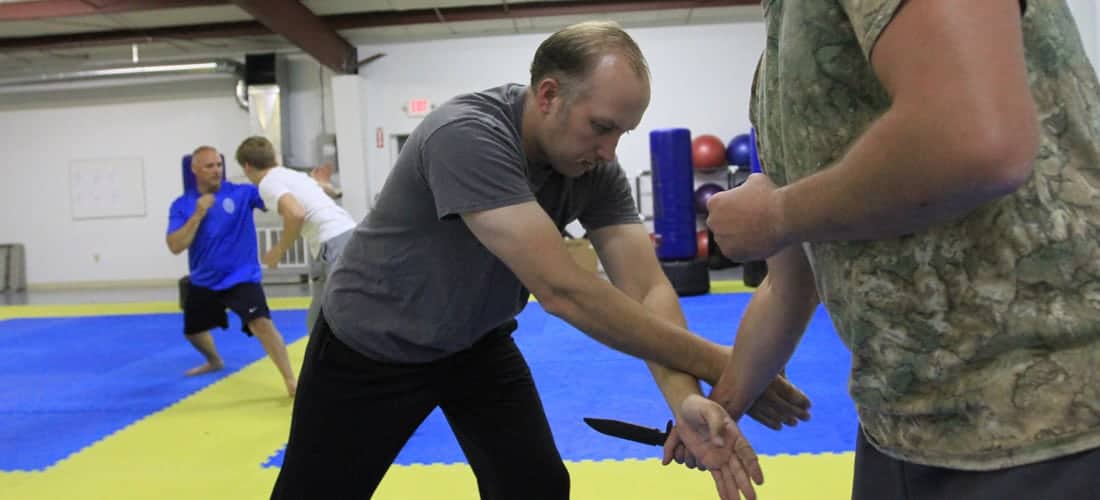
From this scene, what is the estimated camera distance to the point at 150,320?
799 centimetres

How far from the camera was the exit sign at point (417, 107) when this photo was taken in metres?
11.5

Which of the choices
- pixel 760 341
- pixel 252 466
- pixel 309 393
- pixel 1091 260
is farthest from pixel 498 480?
pixel 252 466

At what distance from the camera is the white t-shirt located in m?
4.65

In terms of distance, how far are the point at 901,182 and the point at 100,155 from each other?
13511 millimetres

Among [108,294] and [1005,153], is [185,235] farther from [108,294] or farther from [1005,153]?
[108,294]

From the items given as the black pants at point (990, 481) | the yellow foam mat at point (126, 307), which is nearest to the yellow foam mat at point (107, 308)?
the yellow foam mat at point (126, 307)

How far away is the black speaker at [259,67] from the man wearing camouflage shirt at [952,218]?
1134 centimetres

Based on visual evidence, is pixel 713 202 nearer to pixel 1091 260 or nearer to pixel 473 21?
pixel 1091 260

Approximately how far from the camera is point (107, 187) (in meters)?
12.2

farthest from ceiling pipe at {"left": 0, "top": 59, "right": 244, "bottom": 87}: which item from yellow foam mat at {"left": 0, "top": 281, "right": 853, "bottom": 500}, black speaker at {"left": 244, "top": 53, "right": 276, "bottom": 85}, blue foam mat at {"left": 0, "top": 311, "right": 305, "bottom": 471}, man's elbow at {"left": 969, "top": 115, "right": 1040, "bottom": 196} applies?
man's elbow at {"left": 969, "top": 115, "right": 1040, "bottom": 196}

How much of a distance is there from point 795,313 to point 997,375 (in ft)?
1.61

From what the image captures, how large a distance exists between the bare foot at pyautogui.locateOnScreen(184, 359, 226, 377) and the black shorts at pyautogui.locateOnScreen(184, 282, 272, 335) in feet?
0.99

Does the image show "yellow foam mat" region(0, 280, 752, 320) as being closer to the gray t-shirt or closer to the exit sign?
the exit sign

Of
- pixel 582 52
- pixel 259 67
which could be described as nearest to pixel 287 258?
pixel 259 67
